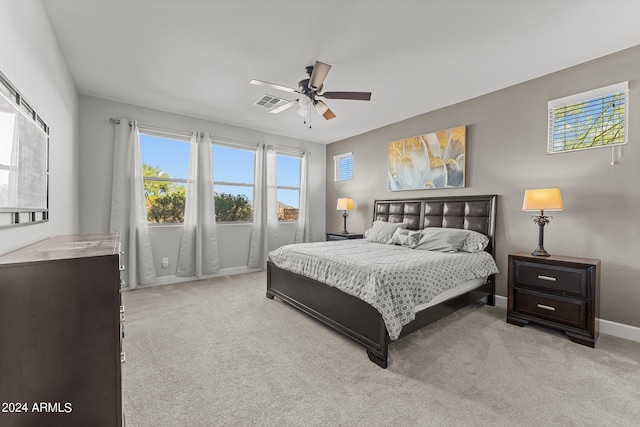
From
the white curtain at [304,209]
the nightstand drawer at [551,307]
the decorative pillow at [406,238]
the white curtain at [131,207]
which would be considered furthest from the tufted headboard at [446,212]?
the white curtain at [131,207]

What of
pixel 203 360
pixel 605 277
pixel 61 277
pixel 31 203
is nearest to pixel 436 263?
pixel 605 277

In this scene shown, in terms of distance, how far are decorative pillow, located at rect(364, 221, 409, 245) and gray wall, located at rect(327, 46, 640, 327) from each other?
0.67 m

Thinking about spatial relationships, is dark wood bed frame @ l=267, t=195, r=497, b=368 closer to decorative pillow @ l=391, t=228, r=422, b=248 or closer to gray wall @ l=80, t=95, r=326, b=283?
decorative pillow @ l=391, t=228, r=422, b=248

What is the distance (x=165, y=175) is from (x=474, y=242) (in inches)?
184

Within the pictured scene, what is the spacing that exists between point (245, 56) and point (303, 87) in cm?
65

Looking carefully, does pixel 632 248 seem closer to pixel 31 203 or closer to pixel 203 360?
pixel 203 360

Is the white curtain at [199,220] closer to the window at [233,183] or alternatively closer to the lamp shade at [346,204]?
the window at [233,183]

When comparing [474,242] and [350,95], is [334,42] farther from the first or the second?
[474,242]

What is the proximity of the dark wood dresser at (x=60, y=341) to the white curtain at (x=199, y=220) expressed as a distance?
357cm

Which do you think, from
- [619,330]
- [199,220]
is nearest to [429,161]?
[619,330]

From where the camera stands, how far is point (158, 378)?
2.01 meters

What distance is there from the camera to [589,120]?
9.45 feet

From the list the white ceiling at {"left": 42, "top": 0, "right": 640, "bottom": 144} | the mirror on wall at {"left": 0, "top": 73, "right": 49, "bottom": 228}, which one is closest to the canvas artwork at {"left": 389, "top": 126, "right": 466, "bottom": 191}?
the white ceiling at {"left": 42, "top": 0, "right": 640, "bottom": 144}

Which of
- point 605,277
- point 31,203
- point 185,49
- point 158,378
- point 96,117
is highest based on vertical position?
point 185,49
